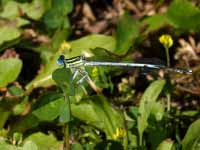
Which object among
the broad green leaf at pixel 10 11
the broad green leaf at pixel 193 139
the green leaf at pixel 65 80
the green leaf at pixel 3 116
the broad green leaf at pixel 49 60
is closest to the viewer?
the green leaf at pixel 65 80

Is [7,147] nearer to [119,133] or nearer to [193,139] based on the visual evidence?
[119,133]

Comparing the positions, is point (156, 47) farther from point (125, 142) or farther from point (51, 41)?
point (125, 142)

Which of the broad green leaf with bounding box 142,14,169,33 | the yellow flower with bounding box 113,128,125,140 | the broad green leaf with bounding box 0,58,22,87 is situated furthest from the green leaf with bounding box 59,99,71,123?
the broad green leaf with bounding box 142,14,169,33

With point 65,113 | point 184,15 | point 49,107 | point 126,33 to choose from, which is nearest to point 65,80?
point 65,113

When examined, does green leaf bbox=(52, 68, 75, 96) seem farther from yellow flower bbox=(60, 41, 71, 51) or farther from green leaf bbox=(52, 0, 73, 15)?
green leaf bbox=(52, 0, 73, 15)

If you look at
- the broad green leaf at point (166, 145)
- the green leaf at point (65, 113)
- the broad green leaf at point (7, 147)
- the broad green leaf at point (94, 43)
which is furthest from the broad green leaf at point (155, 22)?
the broad green leaf at point (7, 147)

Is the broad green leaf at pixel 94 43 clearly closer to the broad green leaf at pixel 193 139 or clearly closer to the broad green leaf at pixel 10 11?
the broad green leaf at pixel 10 11
